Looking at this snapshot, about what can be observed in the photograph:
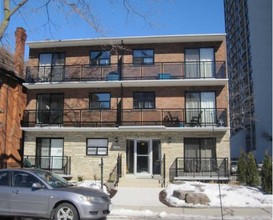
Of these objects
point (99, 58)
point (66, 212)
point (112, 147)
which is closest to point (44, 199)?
point (66, 212)

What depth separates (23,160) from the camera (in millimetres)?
24188

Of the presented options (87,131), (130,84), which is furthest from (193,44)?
(87,131)

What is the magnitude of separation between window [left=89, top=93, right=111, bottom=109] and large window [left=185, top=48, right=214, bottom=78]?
5214mm

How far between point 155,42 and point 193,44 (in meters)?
2.40

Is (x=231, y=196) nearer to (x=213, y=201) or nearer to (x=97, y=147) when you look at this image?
(x=213, y=201)

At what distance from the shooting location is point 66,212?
10.5 m

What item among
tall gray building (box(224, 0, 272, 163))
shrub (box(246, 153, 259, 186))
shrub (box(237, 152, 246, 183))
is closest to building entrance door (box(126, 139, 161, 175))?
shrub (box(237, 152, 246, 183))

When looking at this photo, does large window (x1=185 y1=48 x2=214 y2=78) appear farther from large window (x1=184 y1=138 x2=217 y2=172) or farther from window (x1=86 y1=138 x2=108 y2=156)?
window (x1=86 y1=138 x2=108 y2=156)

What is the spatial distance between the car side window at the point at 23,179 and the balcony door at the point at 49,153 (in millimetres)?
12635

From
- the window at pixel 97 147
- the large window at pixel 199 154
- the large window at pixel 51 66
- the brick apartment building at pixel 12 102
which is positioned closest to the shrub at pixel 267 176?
the large window at pixel 199 154

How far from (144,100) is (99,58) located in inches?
162

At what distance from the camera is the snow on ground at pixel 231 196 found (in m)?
15.0

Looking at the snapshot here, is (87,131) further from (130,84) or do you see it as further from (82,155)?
(130,84)

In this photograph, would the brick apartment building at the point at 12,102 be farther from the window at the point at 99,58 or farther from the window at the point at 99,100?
the window at the point at 99,58
